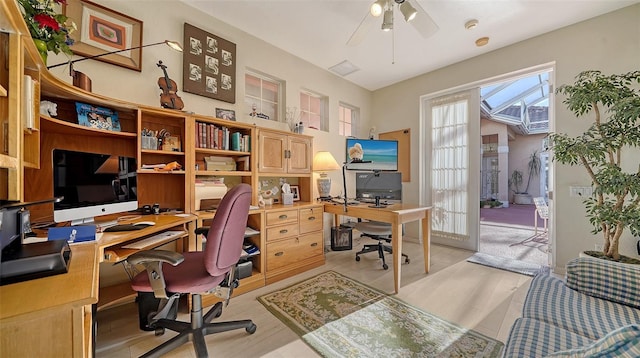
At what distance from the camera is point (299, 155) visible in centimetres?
298

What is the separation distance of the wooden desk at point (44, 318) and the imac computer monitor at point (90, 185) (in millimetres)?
898

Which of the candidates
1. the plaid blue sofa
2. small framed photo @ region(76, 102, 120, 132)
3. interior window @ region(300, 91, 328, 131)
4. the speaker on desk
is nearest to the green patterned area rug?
the plaid blue sofa

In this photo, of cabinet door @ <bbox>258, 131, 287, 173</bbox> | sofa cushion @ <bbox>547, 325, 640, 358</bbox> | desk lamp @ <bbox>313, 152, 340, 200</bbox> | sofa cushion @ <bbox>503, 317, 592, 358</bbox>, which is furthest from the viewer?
desk lamp @ <bbox>313, 152, 340, 200</bbox>

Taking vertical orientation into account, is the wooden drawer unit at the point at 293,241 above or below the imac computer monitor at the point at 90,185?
below

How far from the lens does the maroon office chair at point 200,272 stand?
1270mm

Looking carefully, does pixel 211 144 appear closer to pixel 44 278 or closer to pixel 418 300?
pixel 44 278

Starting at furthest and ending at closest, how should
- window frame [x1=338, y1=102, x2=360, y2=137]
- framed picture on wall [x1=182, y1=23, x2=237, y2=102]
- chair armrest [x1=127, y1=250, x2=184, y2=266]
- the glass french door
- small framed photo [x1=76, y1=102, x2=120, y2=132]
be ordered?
1. window frame [x1=338, y1=102, x2=360, y2=137]
2. the glass french door
3. framed picture on wall [x1=182, y1=23, x2=237, y2=102]
4. small framed photo [x1=76, y1=102, x2=120, y2=132]
5. chair armrest [x1=127, y1=250, x2=184, y2=266]

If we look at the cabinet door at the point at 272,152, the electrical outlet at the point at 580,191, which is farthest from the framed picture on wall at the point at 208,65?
the electrical outlet at the point at 580,191

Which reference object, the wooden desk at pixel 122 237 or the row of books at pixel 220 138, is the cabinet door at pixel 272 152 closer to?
the row of books at pixel 220 138

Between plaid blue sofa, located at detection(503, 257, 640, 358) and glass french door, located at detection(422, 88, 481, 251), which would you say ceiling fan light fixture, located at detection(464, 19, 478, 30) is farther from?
plaid blue sofa, located at detection(503, 257, 640, 358)

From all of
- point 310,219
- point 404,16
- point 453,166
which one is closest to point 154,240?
point 310,219

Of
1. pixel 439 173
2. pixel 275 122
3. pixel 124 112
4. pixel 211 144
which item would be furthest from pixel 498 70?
pixel 124 112

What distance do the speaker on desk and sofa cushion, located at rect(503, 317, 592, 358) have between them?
8.18 ft

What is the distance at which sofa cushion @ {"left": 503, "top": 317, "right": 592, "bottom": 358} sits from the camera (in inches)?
36.7
